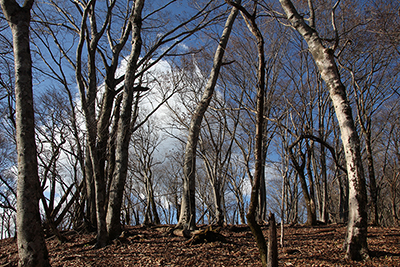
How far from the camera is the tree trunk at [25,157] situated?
356 cm

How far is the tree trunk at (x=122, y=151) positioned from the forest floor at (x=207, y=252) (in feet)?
1.52

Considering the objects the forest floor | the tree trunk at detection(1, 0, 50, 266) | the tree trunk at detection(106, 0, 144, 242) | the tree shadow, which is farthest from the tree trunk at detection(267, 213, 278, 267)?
the tree trunk at detection(106, 0, 144, 242)

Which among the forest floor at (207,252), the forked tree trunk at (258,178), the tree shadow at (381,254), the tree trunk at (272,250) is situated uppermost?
the forked tree trunk at (258,178)

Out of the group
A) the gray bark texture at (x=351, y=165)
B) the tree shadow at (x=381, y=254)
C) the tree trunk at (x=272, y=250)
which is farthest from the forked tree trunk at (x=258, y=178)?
the tree shadow at (x=381, y=254)

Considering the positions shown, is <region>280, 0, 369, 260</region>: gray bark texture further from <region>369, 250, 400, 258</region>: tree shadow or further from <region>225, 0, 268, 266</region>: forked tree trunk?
<region>225, 0, 268, 266</region>: forked tree trunk

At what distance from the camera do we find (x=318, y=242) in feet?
16.7

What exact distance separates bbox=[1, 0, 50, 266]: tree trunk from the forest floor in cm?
103

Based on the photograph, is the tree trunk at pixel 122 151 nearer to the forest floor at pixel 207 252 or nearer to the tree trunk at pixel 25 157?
the forest floor at pixel 207 252

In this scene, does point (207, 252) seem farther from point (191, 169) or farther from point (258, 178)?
point (258, 178)

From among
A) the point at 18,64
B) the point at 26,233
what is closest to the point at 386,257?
the point at 26,233

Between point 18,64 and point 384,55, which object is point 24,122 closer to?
point 18,64

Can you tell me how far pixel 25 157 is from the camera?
12.3 feet

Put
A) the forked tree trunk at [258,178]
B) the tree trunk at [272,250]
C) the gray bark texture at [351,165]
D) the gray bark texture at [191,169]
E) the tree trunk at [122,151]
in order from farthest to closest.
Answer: the gray bark texture at [191,169], the tree trunk at [122,151], the gray bark texture at [351,165], the forked tree trunk at [258,178], the tree trunk at [272,250]

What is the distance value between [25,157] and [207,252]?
3.62m
